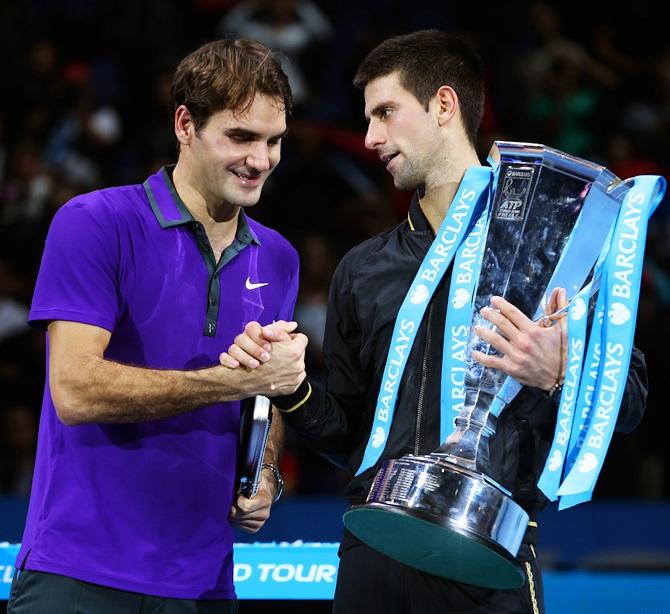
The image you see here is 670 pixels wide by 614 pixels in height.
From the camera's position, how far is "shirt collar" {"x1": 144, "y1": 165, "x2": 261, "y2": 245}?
319 cm

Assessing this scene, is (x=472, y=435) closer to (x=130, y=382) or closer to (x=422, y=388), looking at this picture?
(x=422, y=388)

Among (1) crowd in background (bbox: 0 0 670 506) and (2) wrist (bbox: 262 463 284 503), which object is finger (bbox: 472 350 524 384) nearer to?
(2) wrist (bbox: 262 463 284 503)

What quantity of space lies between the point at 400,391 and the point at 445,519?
531mm

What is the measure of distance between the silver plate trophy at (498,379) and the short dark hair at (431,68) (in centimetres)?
42

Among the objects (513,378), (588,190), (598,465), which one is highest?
(588,190)

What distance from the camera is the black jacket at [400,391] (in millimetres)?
2936

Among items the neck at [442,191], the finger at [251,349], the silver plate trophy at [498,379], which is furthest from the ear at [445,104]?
the finger at [251,349]

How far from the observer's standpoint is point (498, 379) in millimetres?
2799

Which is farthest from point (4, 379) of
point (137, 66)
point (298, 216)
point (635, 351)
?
point (635, 351)

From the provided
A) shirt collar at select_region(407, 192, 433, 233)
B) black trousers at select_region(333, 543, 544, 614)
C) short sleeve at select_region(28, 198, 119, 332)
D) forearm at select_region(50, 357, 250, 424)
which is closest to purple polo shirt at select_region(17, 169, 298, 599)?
short sleeve at select_region(28, 198, 119, 332)

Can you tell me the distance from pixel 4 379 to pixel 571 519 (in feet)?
10.7

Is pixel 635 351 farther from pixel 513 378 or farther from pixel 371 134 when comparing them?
pixel 371 134

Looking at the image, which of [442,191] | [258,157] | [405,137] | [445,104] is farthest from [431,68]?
[258,157]

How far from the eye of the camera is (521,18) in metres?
9.84
